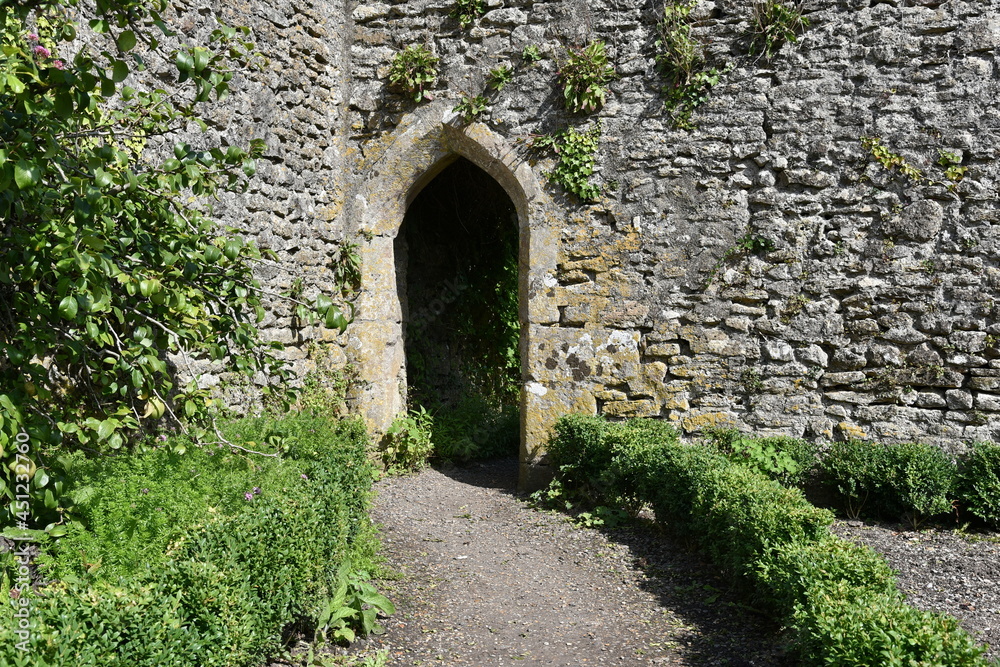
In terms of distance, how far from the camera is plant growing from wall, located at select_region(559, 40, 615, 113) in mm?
6066

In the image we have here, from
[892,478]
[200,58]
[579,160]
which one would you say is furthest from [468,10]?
[892,478]

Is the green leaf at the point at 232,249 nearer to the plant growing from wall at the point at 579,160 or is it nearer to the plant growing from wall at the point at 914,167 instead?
the plant growing from wall at the point at 579,160

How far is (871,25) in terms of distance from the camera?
5656 mm

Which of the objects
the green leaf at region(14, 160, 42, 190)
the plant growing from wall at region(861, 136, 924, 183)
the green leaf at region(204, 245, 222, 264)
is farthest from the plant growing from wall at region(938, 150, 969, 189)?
the green leaf at region(14, 160, 42, 190)

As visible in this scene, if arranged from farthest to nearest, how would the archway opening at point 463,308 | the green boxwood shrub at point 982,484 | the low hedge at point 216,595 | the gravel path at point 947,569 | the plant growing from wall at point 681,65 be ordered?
1. the archway opening at point 463,308
2. the plant growing from wall at point 681,65
3. the green boxwood shrub at point 982,484
4. the gravel path at point 947,569
5. the low hedge at point 216,595

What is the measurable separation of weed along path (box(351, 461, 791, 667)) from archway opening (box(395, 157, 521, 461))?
2.19m

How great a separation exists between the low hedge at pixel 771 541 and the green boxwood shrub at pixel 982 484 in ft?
5.06

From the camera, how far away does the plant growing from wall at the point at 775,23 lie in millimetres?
5762

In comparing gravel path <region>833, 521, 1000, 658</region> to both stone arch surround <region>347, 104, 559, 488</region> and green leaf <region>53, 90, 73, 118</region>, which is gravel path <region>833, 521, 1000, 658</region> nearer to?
stone arch surround <region>347, 104, 559, 488</region>

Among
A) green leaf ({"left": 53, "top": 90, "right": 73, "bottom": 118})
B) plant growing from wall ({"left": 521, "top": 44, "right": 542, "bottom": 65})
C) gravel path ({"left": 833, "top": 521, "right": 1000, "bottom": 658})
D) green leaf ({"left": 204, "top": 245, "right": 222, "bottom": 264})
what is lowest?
gravel path ({"left": 833, "top": 521, "right": 1000, "bottom": 658})

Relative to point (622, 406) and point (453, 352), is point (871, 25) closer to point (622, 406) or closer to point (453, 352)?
point (622, 406)

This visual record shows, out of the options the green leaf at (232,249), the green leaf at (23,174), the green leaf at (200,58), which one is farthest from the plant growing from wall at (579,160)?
the green leaf at (23,174)

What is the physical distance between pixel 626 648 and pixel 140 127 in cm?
324

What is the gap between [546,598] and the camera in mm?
4223
